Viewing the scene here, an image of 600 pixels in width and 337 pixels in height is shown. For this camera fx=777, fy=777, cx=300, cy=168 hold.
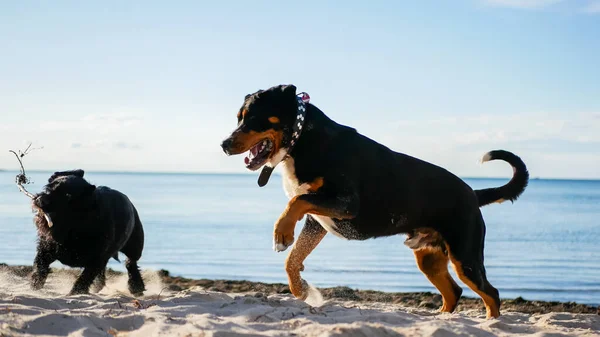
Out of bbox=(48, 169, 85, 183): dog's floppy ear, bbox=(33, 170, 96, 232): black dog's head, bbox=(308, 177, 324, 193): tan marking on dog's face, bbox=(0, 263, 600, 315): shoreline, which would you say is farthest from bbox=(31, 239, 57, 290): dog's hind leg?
bbox=(308, 177, 324, 193): tan marking on dog's face

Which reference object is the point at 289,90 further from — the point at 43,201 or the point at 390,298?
the point at 390,298

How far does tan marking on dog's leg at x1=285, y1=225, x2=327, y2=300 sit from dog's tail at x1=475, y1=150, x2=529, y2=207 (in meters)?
1.56

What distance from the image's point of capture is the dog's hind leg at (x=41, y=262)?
7.23m

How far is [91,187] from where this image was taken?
279 inches

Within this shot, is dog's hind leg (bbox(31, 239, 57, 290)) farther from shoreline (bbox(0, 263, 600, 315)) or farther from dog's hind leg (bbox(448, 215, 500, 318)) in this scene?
dog's hind leg (bbox(448, 215, 500, 318))

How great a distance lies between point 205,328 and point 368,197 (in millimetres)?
2229

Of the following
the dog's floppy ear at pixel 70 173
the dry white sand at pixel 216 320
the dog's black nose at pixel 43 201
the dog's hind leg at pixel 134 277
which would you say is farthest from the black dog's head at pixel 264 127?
the dog's hind leg at pixel 134 277

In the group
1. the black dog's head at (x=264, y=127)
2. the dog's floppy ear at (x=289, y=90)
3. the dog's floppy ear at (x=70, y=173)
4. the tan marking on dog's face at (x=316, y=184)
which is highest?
the dog's floppy ear at (x=289, y=90)

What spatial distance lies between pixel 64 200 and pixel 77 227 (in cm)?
28

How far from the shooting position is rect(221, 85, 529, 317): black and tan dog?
6.21m

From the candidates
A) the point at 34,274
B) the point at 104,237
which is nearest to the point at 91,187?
the point at 104,237

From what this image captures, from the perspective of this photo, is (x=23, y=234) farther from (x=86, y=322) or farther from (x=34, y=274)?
(x=86, y=322)

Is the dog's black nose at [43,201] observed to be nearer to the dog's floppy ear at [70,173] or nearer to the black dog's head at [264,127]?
the dog's floppy ear at [70,173]

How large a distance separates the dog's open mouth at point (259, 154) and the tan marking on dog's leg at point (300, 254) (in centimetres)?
94
